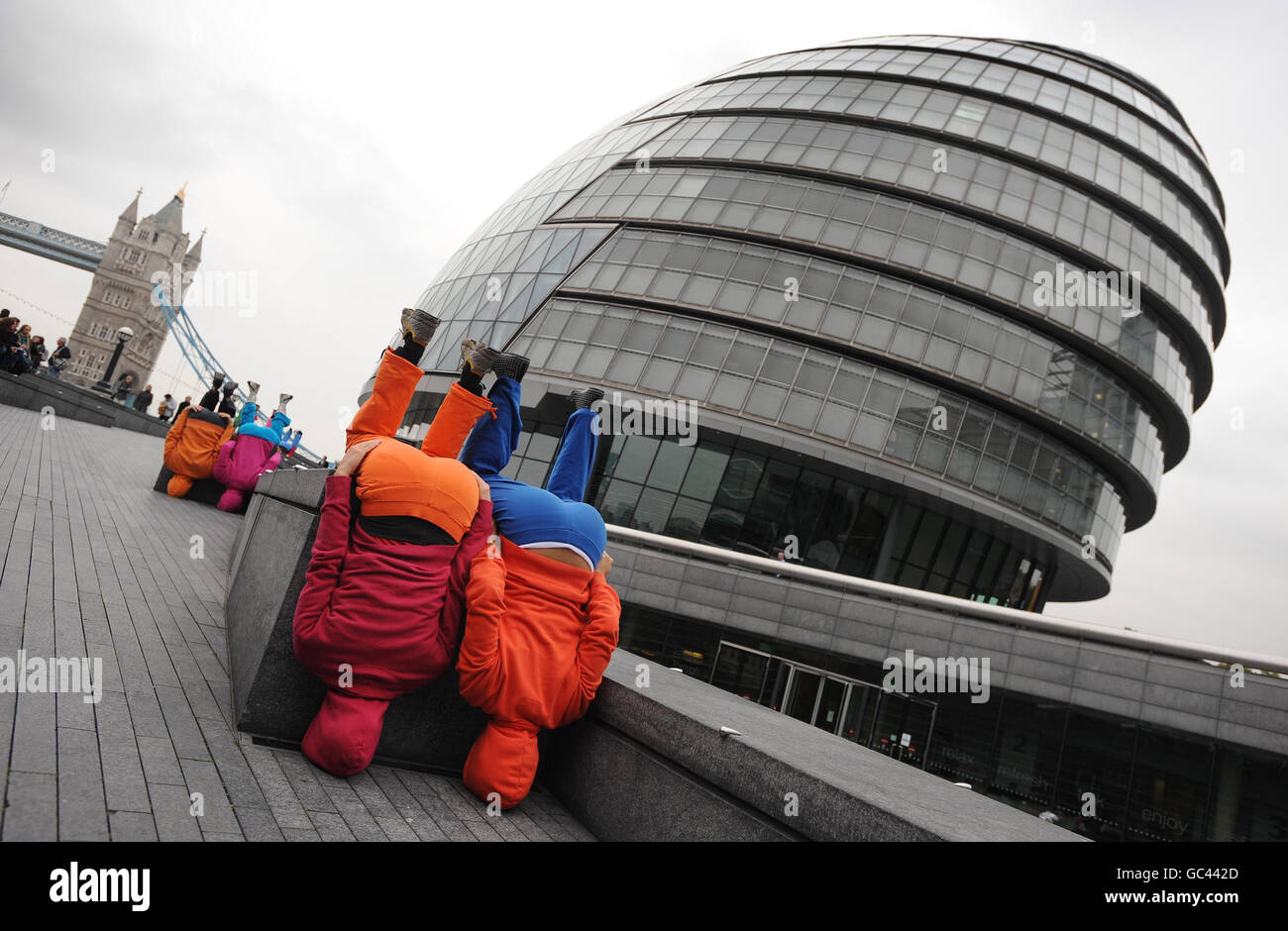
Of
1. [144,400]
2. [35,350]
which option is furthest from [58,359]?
[144,400]

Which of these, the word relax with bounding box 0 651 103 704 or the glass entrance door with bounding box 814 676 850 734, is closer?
the word relax with bounding box 0 651 103 704

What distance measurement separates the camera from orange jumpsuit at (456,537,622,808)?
4.04m

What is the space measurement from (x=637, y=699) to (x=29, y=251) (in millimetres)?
171744

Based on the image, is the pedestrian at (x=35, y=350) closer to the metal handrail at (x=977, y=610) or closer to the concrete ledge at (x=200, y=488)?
the concrete ledge at (x=200, y=488)

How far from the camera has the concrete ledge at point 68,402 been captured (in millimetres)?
22984

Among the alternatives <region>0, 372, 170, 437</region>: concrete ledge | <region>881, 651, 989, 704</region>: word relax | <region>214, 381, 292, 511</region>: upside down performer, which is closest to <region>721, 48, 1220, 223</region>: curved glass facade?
<region>881, 651, 989, 704</region>: word relax

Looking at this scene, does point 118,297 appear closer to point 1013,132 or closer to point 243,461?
point 243,461

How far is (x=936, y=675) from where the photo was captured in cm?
1486

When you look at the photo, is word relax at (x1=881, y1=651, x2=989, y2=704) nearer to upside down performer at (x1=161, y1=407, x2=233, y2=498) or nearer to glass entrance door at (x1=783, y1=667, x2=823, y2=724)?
glass entrance door at (x1=783, y1=667, x2=823, y2=724)

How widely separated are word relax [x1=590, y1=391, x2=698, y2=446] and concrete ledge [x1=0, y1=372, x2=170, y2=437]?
58.0 feet

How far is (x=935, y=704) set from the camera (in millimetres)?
14438
